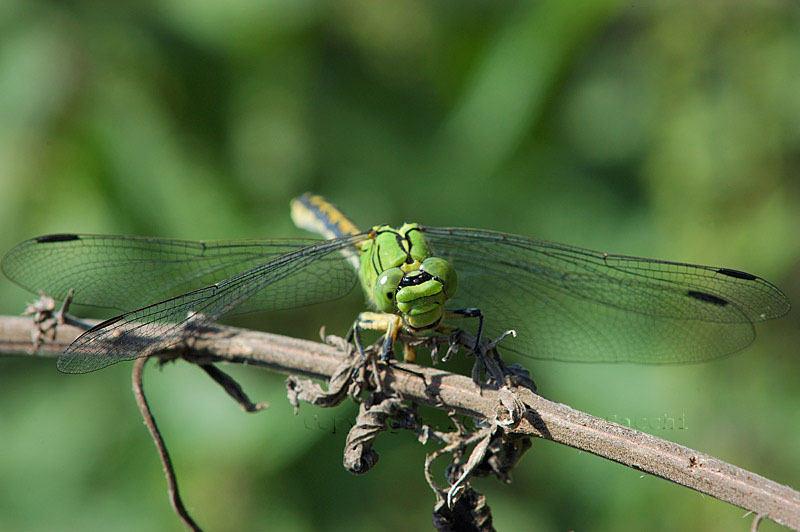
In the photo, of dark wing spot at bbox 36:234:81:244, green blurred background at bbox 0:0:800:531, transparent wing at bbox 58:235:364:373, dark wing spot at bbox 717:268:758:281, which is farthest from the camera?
green blurred background at bbox 0:0:800:531

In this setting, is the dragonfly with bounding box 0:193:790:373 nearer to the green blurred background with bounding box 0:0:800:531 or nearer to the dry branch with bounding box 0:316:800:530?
the dry branch with bounding box 0:316:800:530

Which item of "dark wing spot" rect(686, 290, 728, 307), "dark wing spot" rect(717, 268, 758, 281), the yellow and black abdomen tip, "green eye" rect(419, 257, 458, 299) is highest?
"dark wing spot" rect(717, 268, 758, 281)

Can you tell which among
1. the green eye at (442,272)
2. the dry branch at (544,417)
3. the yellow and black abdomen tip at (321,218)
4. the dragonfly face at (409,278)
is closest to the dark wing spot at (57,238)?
the dry branch at (544,417)

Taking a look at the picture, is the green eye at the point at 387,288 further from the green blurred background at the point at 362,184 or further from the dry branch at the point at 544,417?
the green blurred background at the point at 362,184

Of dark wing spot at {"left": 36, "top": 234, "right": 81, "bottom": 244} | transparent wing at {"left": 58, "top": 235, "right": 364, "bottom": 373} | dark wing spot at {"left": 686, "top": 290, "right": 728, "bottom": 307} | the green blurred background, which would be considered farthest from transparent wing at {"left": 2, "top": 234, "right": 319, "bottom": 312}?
dark wing spot at {"left": 686, "top": 290, "right": 728, "bottom": 307}

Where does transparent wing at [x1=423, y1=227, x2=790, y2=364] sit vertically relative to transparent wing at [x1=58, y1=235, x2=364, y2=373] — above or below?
above

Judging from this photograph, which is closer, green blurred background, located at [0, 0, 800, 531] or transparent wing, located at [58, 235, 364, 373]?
transparent wing, located at [58, 235, 364, 373]

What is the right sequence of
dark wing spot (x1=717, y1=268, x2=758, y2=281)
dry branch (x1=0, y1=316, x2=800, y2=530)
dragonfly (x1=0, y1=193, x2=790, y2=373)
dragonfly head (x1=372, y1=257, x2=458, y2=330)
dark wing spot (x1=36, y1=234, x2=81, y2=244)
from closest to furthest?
dry branch (x1=0, y1=316, x2=800, y2=530)
dragonfly head (x1=372, y1=257, x2=458, y2=330)
dark wing spot (x1=717, y1=268, x2=758, y2=281)
dragonfly (x1=0, y1=193, x2=790, y2=373)
dark wing spot (x1=36, y1=234, x2=81, y2=244)

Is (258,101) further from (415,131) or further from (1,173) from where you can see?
(1,173)

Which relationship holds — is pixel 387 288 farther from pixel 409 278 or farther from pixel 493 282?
pixel 493 282
